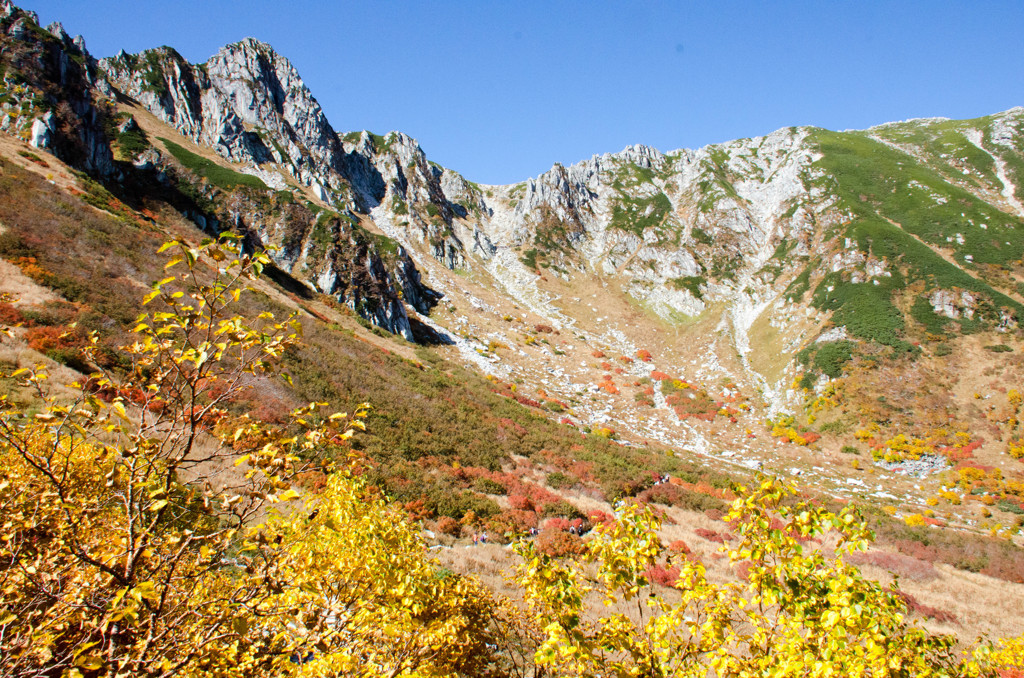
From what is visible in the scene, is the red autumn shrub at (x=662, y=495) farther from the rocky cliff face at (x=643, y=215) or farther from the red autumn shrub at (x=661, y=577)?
the rocky cliff face at (x=643, y=215)

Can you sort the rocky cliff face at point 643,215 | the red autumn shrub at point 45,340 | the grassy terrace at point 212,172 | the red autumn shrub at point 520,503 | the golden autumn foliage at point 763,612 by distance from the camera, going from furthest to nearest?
1. the grassy terrace at point 212,172
2. the rocky cliff face at point 643,215
3. the red autumn shrub at point 520,503
4. the red autumn shrub at point 45,340
5. the golden autumn foliage at point 763,612

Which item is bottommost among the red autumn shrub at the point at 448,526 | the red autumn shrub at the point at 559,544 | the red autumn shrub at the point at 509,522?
the red autumn shrub at the point at 448,526

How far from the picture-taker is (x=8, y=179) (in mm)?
22891

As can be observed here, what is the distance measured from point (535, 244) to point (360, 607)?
253 ft

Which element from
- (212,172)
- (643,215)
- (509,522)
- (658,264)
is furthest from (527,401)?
(643,215)

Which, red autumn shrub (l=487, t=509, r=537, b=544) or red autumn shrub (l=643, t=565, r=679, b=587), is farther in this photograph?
red autumn shrub (l=487, t=509, r=537, b=544)

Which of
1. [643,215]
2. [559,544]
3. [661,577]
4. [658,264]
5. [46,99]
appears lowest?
[559,544]

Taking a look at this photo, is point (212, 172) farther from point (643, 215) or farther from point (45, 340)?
point (643, 215)

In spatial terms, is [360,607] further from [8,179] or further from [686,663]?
[8,179]

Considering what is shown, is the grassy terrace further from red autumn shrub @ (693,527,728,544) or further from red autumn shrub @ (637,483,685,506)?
red autumn shrub @ (693,527,728,544)

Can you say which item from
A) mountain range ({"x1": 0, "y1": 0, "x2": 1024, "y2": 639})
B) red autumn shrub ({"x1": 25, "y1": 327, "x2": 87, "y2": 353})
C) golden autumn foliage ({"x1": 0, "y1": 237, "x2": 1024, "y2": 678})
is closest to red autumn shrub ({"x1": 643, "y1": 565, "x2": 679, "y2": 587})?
golden autumn foliage ({"x1": 0, "y1": 237, "x2": 1024, "y2": 678})

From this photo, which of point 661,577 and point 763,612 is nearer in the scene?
point 763,612

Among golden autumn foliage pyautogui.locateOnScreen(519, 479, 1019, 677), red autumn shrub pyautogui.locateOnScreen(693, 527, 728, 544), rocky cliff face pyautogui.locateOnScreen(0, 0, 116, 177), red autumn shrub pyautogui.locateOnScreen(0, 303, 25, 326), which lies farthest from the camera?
rocky cliff face pyautogui.locateOnScreen(0, 0, 116, 177)

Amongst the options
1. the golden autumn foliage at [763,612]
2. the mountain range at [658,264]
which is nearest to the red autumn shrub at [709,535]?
the mountain range at [658,264]
